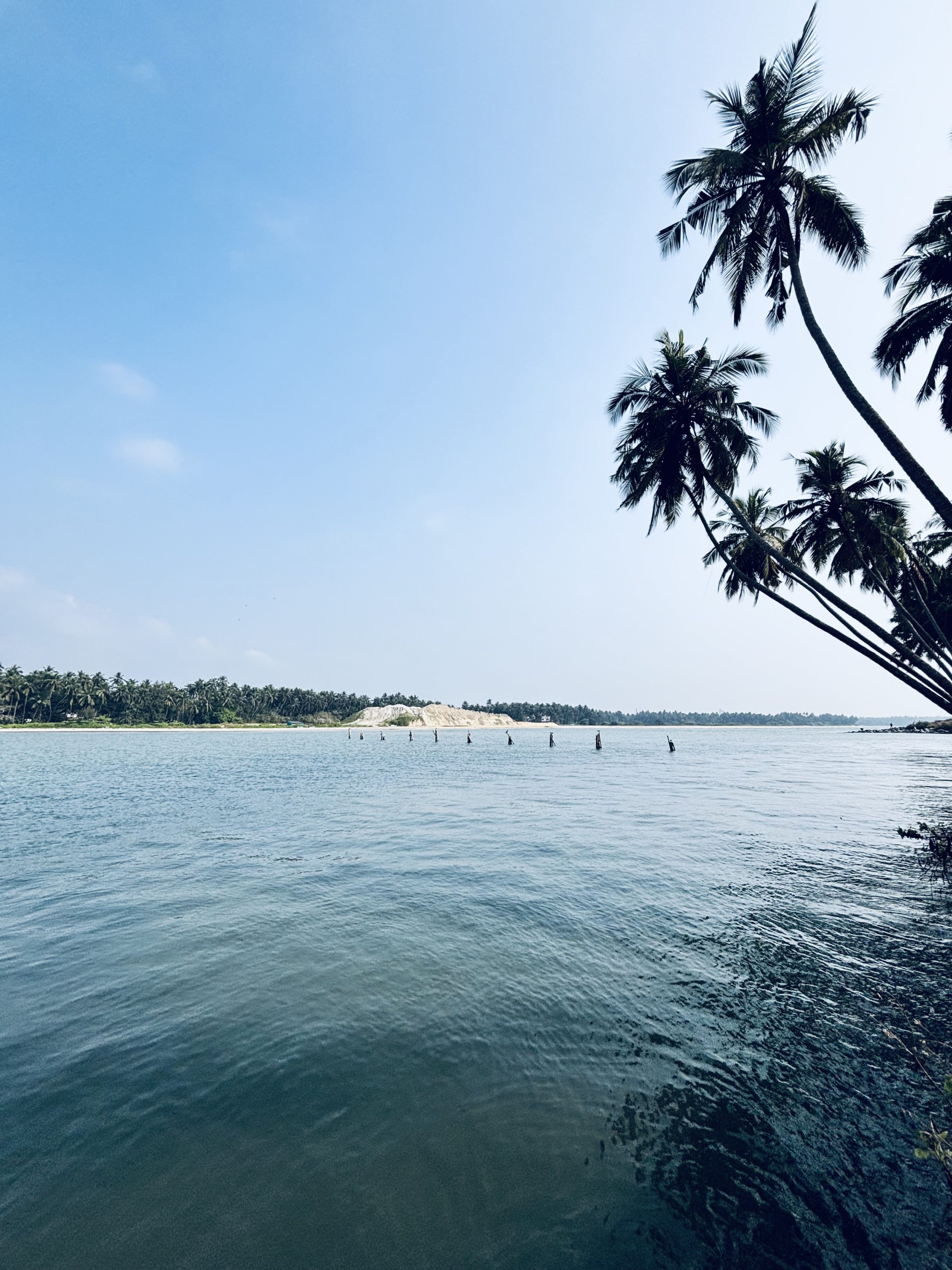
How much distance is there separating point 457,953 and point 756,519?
23923mm

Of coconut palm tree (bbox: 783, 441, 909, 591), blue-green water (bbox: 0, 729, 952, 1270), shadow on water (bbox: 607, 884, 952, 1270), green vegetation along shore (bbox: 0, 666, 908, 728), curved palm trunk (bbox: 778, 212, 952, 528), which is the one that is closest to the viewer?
shadow on water (bbox: 607, 884, 952, 1270)

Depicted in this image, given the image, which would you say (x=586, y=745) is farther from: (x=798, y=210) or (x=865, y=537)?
(x=798, y=210)

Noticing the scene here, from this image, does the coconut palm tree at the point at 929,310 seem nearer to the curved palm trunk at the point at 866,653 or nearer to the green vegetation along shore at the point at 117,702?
the curved palm trunk at the point at 866,653

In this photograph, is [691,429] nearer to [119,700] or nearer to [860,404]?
[860,404]

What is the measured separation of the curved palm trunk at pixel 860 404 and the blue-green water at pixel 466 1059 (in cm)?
897

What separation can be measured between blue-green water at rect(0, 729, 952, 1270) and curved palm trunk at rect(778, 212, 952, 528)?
8.97 m

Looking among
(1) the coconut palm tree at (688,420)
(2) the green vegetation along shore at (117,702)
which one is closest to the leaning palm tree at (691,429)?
(1) the coconut palm tree at (688,420)

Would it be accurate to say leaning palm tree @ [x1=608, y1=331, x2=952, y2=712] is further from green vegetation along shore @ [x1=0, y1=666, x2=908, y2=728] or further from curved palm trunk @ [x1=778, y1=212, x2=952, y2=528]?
green vegetation along shore @ [x1=0, y1=666, x2=908, y2=728]

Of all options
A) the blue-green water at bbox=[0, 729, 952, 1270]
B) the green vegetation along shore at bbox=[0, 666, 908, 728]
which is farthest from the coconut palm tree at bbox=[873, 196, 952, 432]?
the green vegetation along shore at bbox=[0, 666, 908, 728]

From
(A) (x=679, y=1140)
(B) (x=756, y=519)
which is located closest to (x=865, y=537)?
(B) (x=756, y=519)

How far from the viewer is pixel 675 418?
64.0ft

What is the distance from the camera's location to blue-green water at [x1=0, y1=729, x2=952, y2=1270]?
3.97 m

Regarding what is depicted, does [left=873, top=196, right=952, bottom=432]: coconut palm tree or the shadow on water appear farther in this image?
[left=873, top=196, right=952, bottom=432]: coconut palm tree

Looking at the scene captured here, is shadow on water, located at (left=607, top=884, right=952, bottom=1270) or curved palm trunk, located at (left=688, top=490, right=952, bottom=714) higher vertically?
curved palm trunk, located at (left=688, top=490, right=952, bottom=714)
